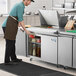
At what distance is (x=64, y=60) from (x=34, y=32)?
0.89 meters

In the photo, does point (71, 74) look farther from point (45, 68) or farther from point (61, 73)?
point (45, 68)

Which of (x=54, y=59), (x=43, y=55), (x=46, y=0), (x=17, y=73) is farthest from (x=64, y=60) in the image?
(x=46, y=0)

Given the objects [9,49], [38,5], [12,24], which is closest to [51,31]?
[12,24]

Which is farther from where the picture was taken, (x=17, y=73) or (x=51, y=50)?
(x=51, y=50)

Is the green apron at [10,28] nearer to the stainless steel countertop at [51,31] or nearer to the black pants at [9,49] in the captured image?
the black pants at [9,49]

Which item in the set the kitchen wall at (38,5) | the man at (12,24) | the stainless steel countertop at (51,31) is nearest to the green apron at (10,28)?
the man at (12,24)

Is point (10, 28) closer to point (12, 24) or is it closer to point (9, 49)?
point (12, 24)

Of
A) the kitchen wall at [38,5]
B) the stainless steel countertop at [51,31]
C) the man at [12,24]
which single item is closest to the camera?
the stainless steel countertop at [51,31]

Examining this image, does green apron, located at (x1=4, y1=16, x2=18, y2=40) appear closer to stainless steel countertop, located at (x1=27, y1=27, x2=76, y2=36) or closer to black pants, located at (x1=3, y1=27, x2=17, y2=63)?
black pants, located at (x1=3, y1=27, x2=17, y2=63)

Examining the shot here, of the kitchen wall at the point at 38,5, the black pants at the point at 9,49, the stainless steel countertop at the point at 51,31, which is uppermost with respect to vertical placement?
the kitchen wall at the point at 38,5

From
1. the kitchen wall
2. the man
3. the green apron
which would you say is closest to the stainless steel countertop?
the man

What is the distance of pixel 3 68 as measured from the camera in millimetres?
4516

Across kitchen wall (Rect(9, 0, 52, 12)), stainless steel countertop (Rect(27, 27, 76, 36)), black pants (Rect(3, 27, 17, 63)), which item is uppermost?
kitchen wall (Rect(9, 0, 52, 12))

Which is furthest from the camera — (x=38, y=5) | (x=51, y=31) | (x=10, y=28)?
(x=38, y=5)
